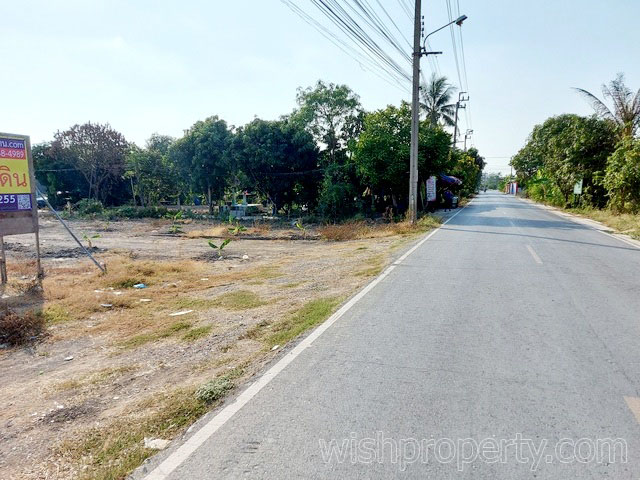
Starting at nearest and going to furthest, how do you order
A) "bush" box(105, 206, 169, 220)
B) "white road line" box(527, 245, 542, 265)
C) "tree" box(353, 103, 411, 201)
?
"white road line" box(527, 245, 542, 265) → "tree" box(353, 103, 411, 201) → "bush" box(105, 206, 169, 220)

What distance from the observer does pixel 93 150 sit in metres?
44.6

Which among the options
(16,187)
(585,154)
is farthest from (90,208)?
(585,154)

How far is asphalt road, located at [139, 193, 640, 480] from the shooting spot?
2.82 m

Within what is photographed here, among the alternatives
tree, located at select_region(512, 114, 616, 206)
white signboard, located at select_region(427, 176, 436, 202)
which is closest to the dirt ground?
white signboard, located at select_region(427, 176, 436, 202)

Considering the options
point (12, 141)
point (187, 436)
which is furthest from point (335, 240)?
point (187, 436)

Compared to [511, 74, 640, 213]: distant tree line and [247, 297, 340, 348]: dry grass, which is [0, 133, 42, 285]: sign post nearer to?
[247, 297, 340, 348]: dry grass

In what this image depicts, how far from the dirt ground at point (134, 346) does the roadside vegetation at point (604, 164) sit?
593 inches

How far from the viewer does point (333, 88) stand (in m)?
32.1

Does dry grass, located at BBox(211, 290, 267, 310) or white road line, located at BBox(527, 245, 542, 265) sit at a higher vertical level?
white road line, located at BBox(527, 245, 542, 265)

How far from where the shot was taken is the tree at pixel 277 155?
31.6 metres

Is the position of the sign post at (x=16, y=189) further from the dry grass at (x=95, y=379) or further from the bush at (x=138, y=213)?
the bush at (x=138, y=213)

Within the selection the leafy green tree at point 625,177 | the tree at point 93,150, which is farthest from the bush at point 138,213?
the leafy green tree at point 625,177

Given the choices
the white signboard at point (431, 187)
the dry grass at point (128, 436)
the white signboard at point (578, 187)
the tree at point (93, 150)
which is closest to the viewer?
the dry grass at point (128, 436)

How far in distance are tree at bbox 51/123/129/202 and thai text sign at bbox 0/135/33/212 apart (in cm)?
3848
